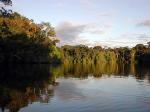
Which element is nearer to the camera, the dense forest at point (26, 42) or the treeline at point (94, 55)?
the dense forest at point (26, 42)

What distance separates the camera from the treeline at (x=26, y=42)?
320 ft

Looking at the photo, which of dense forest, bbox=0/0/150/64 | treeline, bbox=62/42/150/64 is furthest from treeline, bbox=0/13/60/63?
treeline, bbox=62/42/150/64

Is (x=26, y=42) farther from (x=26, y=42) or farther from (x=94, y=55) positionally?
(x=94, y=55)

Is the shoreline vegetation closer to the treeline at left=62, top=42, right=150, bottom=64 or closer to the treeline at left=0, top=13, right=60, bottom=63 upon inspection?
the treeline at left=0, top=13, right=60, bottom=63

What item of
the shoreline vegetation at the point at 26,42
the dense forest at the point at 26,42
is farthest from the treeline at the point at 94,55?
the dense forest at the point at 26,42

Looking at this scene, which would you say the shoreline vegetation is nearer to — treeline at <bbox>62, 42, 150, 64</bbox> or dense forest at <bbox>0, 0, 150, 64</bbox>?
dense forest at <bbox>0, 0, 150, 64</bbox>

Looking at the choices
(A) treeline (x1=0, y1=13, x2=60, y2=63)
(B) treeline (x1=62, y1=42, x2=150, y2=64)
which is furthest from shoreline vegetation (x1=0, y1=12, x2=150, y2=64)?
(B) treeline (x1=62, y1=42, x2=150, y2=64)

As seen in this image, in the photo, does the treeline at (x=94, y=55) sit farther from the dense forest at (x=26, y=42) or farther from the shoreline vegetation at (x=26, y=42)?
the dense forest at (x=26, y=42)

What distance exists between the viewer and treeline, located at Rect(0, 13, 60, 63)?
320ft

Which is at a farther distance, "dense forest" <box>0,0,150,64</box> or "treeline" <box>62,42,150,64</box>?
"treeline" <box>62,42,150,64</box>

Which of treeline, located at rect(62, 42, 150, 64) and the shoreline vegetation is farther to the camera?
treeline, located at rect(62, 42, 150, 64)

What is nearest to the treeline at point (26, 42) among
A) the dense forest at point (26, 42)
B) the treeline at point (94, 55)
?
the dense forest at point (26, 42)

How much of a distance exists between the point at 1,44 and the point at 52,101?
69763 mm

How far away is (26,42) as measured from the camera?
105 m
